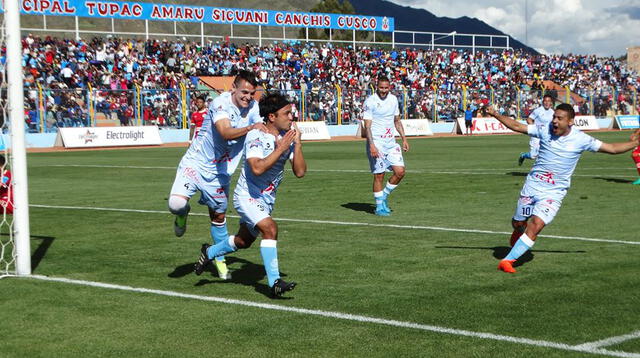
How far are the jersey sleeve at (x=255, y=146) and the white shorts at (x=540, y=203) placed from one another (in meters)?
3.30

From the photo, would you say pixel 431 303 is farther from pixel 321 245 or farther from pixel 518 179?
pixel 518 179

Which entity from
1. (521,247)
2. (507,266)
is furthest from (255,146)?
(521,247)

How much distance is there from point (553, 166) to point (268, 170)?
340 cm

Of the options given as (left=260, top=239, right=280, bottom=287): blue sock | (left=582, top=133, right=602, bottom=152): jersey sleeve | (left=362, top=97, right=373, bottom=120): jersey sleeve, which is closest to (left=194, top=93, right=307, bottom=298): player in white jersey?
(left=260, top=239, right=280, bottom=287): blue sock

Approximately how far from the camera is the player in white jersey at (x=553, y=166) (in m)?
8.97

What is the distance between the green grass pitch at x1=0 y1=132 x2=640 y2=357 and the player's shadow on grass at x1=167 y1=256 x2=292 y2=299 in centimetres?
2

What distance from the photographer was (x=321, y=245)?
10.7 m

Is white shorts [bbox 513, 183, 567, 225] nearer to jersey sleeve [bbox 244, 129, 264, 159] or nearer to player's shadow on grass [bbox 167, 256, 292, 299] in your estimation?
player's shadow on grass [bbox 167, 256, 292, 299]

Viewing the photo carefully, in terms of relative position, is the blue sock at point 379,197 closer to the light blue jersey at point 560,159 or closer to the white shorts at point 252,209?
the light blue jersey at point 560,159

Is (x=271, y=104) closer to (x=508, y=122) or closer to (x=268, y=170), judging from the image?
(x=268, y=170)

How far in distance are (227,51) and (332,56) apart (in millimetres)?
8518

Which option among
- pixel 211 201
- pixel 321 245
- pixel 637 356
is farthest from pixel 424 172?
pixel 637 356

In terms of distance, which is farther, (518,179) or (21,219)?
(518,179)

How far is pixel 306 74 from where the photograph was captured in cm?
5481
